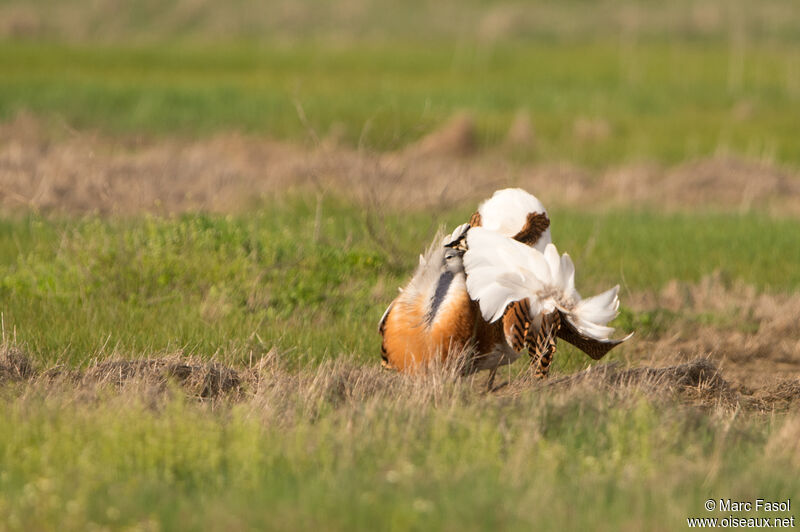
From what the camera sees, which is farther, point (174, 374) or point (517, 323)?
point (174, 374)

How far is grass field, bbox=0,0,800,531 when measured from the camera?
4.23 metres

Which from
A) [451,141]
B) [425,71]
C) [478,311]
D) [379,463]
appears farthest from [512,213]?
[425,71]

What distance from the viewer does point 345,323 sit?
761cm

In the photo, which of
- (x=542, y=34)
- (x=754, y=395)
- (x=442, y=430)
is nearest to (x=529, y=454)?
(x=442, y=430)

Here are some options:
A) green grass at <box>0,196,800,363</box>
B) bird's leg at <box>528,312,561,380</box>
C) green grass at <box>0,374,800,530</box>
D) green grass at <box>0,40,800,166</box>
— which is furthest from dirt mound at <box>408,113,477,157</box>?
green grass at <box>0,374,800,530</box>

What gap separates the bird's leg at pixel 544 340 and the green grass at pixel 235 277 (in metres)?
1.42

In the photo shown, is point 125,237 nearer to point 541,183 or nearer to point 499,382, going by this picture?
point 499,382

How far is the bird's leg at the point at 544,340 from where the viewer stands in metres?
5.41

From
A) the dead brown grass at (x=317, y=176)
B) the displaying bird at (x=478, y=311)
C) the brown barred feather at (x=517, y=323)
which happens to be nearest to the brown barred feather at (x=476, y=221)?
the displaying bird at (x=478, y=311)

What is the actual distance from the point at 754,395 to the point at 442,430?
104 inches

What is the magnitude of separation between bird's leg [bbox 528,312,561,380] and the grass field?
0.61 feet

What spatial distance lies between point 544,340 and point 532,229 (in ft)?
2.31

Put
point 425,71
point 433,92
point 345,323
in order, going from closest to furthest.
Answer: point 345,323
point 433,92
point 425,71

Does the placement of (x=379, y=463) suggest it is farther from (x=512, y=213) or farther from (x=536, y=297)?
(x=512, y=213)
